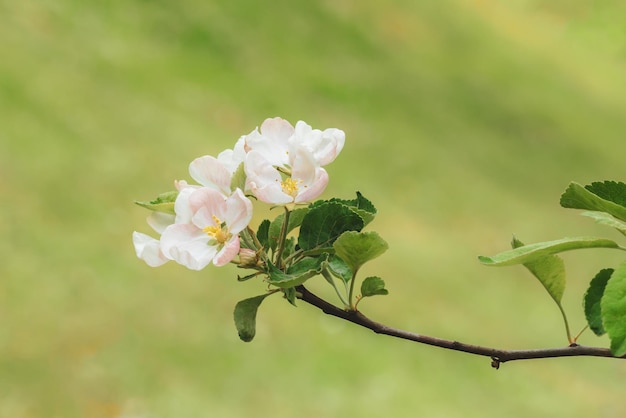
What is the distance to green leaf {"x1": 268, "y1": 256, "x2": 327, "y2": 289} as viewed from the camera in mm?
503

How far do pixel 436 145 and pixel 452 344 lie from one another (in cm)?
397

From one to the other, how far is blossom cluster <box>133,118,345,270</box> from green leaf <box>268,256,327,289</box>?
32 millimetres

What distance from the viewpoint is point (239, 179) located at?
56cm

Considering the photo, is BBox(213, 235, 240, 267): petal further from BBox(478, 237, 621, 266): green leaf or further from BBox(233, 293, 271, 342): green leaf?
BBox(478, 237, 621, 266): green leaf

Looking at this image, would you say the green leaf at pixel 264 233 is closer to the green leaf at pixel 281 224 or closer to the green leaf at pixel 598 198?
the green leaf at pixel 281 224

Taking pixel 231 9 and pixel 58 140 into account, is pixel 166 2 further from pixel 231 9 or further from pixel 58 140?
pixel 58 140

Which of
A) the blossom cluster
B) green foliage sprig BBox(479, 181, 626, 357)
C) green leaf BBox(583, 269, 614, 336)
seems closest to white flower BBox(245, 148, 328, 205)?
the blossom cluster

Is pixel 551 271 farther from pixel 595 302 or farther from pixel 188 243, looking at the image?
pixel 188 243

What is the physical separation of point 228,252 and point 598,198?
25 centimetres

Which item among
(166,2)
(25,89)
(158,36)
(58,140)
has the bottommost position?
(58,140)

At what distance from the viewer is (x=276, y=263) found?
1.84 feet

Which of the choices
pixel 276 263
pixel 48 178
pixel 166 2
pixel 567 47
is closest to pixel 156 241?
pixel 276 263

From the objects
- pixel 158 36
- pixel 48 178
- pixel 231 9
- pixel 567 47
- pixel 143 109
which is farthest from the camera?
pixel 567 47

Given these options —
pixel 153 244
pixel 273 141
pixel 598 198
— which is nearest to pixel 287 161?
pixel 273 141
